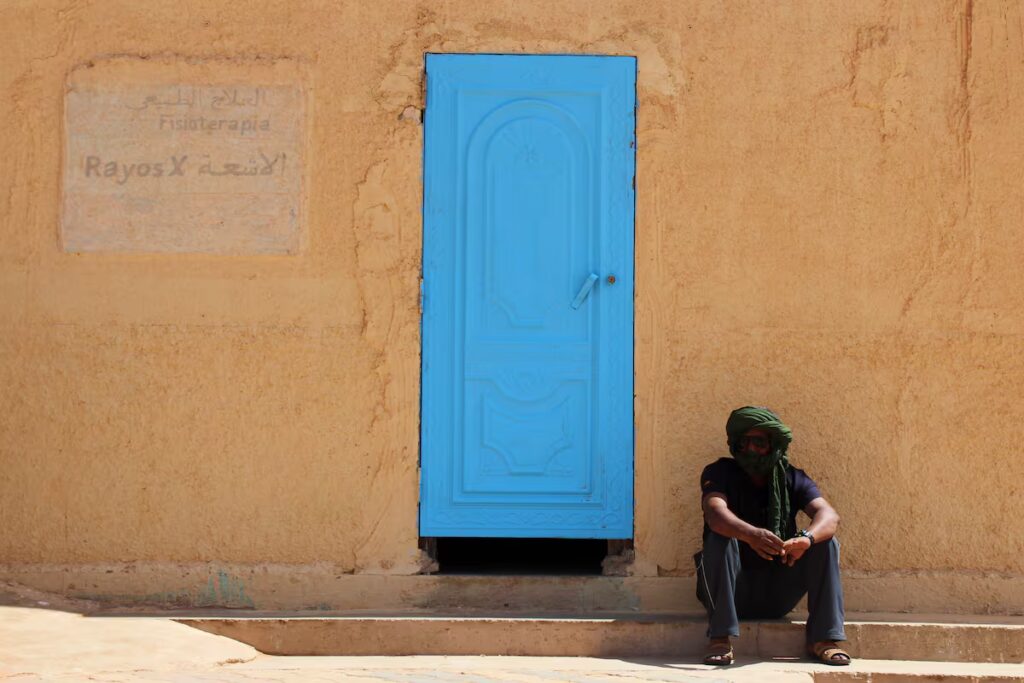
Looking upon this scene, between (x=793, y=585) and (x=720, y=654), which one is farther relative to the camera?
(x=793, y=585)

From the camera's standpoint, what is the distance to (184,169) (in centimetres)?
534

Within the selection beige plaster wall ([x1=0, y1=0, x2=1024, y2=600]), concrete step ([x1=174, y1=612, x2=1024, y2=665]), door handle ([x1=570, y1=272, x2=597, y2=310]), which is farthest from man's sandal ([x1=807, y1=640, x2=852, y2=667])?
door handle ([x1=570, y1=272, x2=597, y2=310])

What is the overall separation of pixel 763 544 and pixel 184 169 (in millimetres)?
2820

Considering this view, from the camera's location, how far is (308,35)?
5.36 meters

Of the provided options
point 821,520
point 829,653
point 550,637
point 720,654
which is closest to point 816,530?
point 821,520

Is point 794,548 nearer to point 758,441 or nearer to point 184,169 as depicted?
point 758,441

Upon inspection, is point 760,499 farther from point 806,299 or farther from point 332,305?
point 332,305

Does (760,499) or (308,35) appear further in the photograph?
(308,35)

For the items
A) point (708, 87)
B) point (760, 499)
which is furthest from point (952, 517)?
point (708, 87)

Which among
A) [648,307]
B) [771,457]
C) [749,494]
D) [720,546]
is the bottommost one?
[720,546]

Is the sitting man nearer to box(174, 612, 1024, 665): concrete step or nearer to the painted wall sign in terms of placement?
box(174, 612, 1024, 665): concrete step

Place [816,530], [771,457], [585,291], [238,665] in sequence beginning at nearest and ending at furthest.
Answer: [238,665] < [816,530] < [771,457] < [585,291]

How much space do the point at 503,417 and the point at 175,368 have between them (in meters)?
1.39

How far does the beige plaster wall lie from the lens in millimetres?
5281
